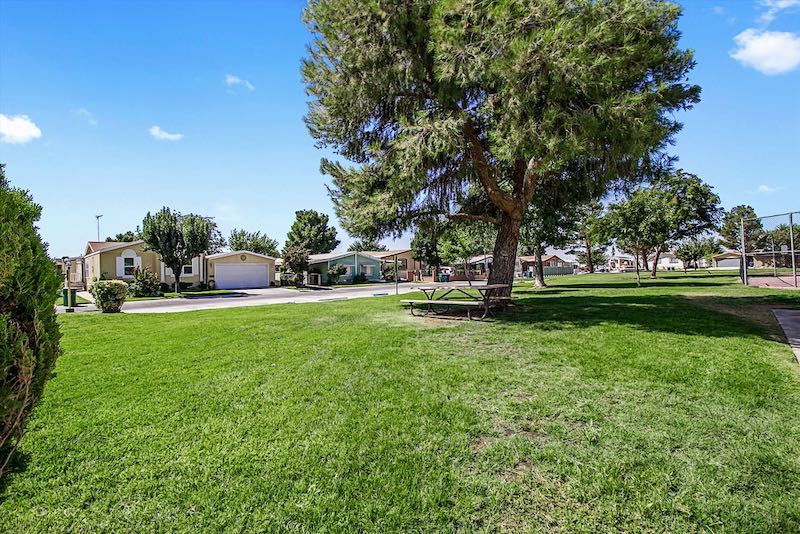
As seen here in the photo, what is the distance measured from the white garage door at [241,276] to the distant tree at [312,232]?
16970 millimetres

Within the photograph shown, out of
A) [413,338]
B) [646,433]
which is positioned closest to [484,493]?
[646,433]

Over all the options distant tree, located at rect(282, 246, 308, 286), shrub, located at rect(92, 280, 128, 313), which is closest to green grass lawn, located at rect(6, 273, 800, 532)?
shrub, located at rect(92, 280, 128, 313)

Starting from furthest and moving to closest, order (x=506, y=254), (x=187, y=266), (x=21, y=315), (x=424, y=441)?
(x=187, y=266)
(x=506, y=254)
(x=424, y=441)
(x=21, y=315)

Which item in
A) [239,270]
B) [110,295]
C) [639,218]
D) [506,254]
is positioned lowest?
[110,295]

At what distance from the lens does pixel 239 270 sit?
112 feet

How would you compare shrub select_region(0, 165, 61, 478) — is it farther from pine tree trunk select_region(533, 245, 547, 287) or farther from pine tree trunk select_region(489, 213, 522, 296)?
pine tree trunk select_region(533, 245, 547, 287)

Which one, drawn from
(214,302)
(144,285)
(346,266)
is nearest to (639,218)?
(214,302)

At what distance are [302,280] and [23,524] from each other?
107 feet

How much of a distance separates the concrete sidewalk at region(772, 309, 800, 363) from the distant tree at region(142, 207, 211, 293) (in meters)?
28.5

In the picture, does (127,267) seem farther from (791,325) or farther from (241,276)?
(791,325)

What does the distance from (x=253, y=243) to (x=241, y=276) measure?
21645 millimetres

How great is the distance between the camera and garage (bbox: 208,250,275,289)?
33188mm

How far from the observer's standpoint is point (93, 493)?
2854 millimetres

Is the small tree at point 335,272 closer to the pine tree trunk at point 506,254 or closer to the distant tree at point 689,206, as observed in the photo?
the distant tree at point 689,206
